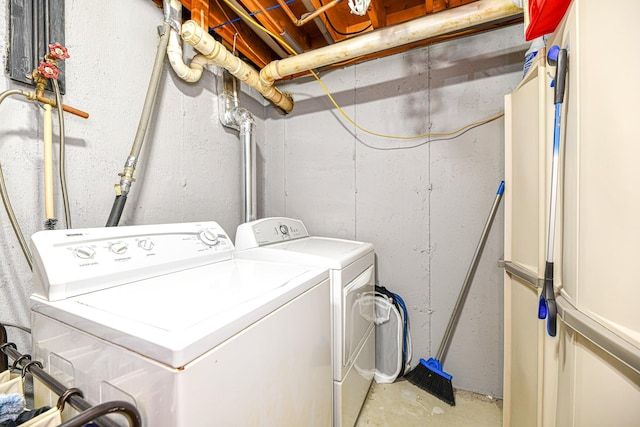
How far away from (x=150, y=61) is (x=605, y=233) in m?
1.86

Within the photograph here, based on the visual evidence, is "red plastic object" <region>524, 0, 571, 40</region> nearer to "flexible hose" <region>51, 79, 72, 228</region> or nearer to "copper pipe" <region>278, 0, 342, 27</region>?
"copper pipe" <region>278, 0, 342, 27</region>

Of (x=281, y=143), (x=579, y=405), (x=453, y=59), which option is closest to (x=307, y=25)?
(x=281, y=143)

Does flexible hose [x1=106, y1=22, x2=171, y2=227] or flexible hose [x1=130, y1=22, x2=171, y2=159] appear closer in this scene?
flexible hose [x1=106, y1=22, x2=171, y2=227]

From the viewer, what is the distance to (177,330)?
0.51 metres

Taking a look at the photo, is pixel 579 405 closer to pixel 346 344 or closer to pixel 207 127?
pixel 346 344

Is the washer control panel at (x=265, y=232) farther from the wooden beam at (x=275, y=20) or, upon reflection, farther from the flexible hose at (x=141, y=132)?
the wooden beam at (x=275, y=20)

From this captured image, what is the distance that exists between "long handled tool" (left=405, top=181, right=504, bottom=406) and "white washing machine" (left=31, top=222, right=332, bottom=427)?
3.07ft

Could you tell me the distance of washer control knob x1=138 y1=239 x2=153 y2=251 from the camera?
0.93 m

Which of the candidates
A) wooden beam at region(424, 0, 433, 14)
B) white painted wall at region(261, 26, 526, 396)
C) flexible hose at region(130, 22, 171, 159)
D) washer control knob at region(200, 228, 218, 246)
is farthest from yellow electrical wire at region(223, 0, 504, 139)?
washer control knob at region(200, 228, 218, 246)

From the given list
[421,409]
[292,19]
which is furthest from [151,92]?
[421,409]

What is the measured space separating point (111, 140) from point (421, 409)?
7.16 feet

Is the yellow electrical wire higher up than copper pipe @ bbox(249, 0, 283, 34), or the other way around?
copper pipe @ bbox(249, 0, 283, 34)

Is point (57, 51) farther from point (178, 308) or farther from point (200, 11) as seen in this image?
point (178, 308)

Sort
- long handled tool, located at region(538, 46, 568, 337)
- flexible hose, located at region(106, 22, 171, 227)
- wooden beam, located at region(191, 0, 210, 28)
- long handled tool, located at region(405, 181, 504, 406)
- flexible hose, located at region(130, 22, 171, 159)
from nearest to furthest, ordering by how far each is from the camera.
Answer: long handled tool, located at region(538, 46, 568, 337) < flexible hose, located at region(106, 22, 171, 227) < flexible hose, located at region(130, 22, 171, 159) < wooden beam, located at region(191, 0, 210, 28) < long handled tool, located at region(405, 181, 504, 406)
